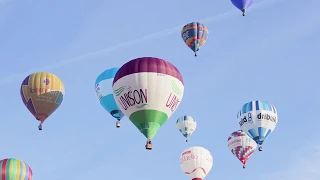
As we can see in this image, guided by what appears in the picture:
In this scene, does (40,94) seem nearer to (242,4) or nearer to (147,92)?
(147,92)

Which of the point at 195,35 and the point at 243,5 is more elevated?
the point at 195,35

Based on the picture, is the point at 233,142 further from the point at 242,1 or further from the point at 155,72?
the point at 155,72

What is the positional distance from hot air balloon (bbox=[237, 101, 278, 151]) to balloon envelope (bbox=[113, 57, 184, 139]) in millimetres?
13572

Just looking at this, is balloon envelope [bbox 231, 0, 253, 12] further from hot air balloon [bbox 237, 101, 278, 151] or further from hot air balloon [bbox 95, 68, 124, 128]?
hot air balloon [bbox 95, 68, 124, 128]

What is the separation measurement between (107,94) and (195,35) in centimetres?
1092

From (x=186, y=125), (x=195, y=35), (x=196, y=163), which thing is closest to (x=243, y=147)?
(x=196, y=163)

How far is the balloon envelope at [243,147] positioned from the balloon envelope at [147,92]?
60.1ft

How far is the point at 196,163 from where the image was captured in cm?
5041

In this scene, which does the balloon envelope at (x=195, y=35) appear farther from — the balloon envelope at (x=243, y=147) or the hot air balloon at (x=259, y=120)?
the balloon envelope at (x=243, y=147)

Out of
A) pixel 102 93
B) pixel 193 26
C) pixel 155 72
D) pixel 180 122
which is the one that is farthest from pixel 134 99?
pixel 180 122

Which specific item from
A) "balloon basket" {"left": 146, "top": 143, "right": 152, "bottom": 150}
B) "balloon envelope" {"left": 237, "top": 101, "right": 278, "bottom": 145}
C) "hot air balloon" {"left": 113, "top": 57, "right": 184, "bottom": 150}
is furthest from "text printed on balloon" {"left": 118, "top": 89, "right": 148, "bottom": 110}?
"balloon envelope" {"left": 237, "top": 101, "right": 278, "bottom": 145}

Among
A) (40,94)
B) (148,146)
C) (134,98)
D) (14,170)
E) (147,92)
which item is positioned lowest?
(148,146)

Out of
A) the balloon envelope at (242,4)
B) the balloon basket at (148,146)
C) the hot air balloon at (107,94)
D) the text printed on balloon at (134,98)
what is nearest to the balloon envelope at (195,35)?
the balloon envelope at (242,4)

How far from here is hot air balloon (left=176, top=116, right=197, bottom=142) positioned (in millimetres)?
59125
